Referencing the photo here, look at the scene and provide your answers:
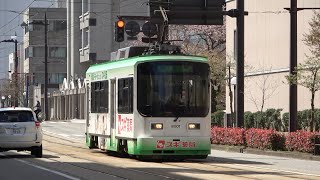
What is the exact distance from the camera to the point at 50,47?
117500 mm

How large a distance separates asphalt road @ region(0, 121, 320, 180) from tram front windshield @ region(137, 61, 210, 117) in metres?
1.67

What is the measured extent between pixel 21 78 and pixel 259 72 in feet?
234

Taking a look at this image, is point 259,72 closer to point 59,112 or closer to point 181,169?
point 181,169

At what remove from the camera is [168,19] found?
3122 cm

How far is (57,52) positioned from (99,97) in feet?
296

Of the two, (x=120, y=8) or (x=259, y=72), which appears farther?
(x=120, y=8)

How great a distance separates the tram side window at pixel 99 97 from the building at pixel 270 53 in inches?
627

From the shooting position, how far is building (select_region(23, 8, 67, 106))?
377 ft

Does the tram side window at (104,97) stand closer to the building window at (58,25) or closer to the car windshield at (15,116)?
the car windshield at (15,116)

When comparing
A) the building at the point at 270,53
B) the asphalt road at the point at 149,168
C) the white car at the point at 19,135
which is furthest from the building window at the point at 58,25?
the white car at the point at 19,135

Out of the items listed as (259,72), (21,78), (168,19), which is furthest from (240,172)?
(21,78)

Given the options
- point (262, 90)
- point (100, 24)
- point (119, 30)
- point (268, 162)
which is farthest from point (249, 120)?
point (100, 24)

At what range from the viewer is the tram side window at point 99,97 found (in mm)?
27166

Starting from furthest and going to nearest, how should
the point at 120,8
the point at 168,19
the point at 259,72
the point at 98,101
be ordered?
the point at 120,8 → the point at 259,72 → the point at 168,19 → the point at 98,101
